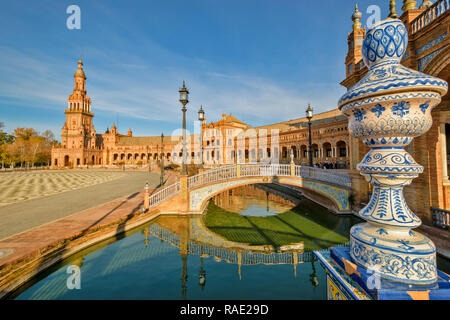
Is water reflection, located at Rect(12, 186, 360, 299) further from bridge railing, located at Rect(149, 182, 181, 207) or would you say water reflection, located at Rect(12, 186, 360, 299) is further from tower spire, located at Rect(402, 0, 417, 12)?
tower spire, located at Rect(402, 0, 417, 12)

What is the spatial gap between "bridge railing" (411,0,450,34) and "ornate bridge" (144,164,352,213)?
6.93 metres

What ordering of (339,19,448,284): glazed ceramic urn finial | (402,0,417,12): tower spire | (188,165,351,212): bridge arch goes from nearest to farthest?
(339,19,448,284): glazed ceramic urn finial
(402,0,417,12): tower spire
(188,165,351,212): bridge arch

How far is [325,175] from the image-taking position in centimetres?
1160

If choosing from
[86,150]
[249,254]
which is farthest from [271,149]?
[86,150]

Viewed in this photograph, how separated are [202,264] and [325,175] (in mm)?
8864

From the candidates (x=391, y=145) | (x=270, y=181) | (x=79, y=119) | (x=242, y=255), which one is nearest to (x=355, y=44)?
(x=270, y=181)

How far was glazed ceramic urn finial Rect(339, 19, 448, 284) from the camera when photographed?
1881 millimetres

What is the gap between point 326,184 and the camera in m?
11.4

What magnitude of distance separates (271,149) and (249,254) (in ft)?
125

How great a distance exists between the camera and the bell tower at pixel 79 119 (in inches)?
2673

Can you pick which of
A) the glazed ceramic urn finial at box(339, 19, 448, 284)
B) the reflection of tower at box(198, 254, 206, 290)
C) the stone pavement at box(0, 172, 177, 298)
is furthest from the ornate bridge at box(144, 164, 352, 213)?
the glazed ceramic urn finial at box(339, 19, 448, 284)

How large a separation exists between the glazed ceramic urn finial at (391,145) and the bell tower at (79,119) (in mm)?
82271

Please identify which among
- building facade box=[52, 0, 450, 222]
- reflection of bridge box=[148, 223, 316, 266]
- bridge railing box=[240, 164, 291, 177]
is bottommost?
reflection of bridge box=[148, 223, 316, 266]

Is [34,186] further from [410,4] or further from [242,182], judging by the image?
[410,4]
